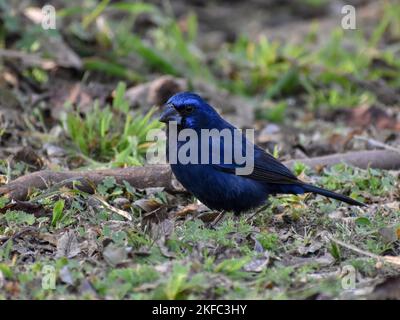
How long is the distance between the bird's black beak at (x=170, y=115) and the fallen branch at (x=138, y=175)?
1.52ft

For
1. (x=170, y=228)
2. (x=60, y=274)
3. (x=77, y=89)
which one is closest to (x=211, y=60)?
(x=77, y=89)

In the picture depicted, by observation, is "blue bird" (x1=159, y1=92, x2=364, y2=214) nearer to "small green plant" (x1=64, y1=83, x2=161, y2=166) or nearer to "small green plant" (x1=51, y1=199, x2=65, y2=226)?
"small green plant" (x1=51, y1=199, x2=65, y2=226)

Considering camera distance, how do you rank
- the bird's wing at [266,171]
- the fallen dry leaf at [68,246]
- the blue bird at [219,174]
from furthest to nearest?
the bird's wing at [266,171] < the blue bird at [219,174] < the fallen dry leaf at [68,246]

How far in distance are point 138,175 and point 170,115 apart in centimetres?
53

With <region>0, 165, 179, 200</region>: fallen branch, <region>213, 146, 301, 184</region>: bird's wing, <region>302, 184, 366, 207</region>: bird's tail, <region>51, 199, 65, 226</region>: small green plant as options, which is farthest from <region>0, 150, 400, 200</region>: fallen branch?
A: <region>302, 184, 366, 207</region>: bird's tail

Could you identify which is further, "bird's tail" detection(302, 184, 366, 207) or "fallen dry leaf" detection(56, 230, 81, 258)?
"bird's tail" detection(302, 184, 366, 207)

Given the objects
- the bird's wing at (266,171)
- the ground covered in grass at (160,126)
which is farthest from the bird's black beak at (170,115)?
the ground covered in grass at (160,126)

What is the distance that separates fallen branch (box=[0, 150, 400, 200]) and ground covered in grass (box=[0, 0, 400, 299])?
0.07m

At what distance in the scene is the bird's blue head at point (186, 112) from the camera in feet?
16.4

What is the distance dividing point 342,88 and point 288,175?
3367 mm

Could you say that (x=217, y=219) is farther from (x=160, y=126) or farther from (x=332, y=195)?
(x=160, y=126)

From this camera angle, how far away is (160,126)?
602 centimetres

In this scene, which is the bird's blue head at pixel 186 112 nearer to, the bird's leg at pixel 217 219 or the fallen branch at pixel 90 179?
the fallen branch at pixel 90 179

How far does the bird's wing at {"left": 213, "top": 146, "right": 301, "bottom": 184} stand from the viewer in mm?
4961
